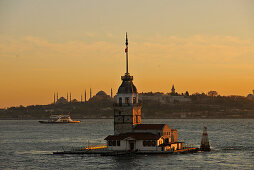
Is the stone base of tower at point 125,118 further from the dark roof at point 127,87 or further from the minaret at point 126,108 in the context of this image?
the dark roof at point 127,87

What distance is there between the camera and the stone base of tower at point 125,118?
110062 mm

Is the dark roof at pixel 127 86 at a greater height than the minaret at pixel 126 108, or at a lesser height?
greater

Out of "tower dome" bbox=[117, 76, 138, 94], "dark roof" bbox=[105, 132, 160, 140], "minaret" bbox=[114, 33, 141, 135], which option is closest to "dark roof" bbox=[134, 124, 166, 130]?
"minaret" bbox=[114, 33, 141, 135]

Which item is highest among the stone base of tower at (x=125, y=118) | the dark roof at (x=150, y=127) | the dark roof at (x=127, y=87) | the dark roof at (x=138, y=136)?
the dark roof at (x=127, y=87)

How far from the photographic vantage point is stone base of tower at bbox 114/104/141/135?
361ft

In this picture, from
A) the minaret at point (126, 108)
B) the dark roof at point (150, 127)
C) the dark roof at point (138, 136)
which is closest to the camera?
the dark roof at point (138, 136)

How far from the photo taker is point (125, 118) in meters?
110

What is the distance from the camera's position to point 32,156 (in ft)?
382

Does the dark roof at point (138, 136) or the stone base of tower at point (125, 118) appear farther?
the stone base of tower at point (125, 118)

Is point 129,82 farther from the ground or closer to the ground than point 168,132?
farther from the ground

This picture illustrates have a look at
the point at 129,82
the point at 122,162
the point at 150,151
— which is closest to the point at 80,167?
the point at 122,162

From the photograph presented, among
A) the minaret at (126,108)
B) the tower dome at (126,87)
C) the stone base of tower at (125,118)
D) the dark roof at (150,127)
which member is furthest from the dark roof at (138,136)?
the tower dome at (126,87)

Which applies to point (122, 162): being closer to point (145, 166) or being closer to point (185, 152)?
point (145, 166)

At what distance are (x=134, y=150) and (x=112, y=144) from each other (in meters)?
4.36
